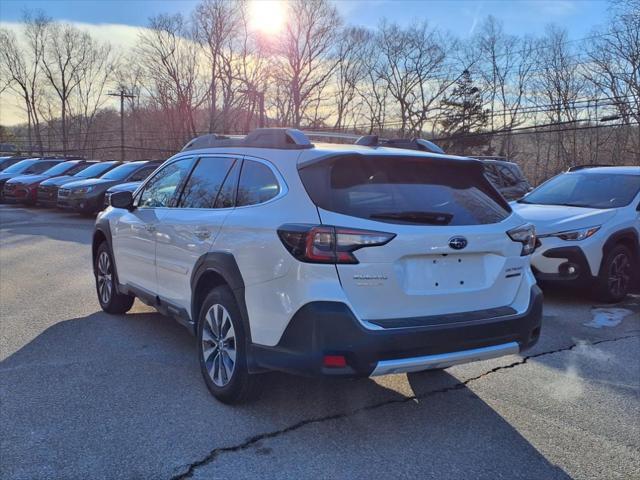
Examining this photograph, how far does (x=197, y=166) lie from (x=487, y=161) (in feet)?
30.0

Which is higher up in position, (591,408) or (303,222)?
(303,222)

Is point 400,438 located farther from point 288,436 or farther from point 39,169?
point 39,169

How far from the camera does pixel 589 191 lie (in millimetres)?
7809

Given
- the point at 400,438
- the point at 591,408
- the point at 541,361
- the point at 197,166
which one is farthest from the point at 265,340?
the point at 541,361

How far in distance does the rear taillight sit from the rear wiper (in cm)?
15

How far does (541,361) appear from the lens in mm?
4848

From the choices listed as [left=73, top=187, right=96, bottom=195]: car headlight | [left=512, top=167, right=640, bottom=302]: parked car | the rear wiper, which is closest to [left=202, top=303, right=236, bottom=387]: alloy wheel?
the rear wiper

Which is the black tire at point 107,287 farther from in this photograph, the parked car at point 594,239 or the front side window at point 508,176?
the front side window at point 508,176

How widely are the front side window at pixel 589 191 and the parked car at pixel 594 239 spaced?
0.5 inches

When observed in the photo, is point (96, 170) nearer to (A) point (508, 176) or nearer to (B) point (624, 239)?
(A) point (508, 176)

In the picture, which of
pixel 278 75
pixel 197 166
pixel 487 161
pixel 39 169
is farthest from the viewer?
pixel 278 75

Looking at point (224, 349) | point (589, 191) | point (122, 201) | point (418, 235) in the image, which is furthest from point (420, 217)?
point (589, 191)

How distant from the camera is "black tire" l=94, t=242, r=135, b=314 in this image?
5.97 m

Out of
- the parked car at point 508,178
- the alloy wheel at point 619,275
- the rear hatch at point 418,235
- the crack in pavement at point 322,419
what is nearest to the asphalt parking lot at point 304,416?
the crack in pavement at point 322,419
